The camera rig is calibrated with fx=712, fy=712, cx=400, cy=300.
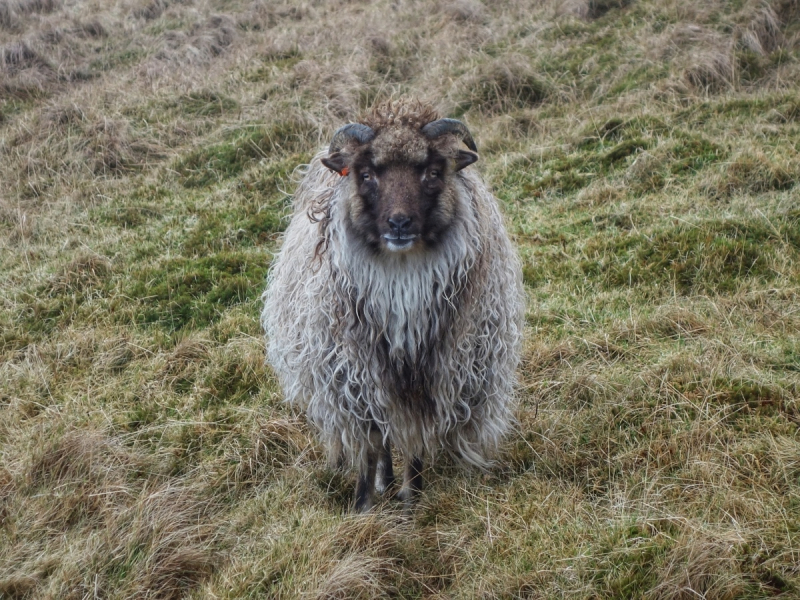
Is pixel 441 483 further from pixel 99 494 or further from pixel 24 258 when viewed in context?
pixel 24 258

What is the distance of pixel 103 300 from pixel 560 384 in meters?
4.25

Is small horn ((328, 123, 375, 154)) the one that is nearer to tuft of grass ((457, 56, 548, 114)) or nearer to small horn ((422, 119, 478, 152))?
small horn ((422, 119, 478, 152))

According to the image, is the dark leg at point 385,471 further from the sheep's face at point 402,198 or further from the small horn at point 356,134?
the small horn at point 356,134

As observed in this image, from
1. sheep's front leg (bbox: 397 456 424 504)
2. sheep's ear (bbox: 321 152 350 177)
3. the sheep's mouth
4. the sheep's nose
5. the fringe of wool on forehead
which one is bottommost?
sheep's front leg (bbox: 397 456 424 504)

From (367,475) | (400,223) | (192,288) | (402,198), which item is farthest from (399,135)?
(192,288)

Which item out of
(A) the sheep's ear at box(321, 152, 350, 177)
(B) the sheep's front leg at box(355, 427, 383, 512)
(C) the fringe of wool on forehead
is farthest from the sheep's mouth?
(B) the sheep's front leg at box(355, 427, 383, 512)

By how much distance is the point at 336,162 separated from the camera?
12.2ft

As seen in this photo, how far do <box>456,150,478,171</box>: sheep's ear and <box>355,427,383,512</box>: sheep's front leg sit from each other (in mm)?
1604

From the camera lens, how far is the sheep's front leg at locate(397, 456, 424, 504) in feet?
13.8

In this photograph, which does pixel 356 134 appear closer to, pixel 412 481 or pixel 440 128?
pixel 440 128

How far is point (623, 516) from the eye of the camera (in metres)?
3.33

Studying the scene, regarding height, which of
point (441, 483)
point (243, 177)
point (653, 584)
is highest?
point (243, 177)

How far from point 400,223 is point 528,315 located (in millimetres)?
2585

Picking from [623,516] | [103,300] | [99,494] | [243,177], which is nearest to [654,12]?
[243,177]
